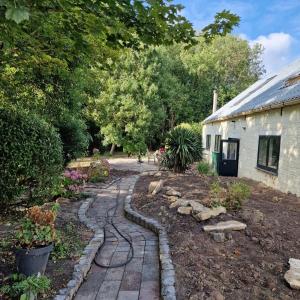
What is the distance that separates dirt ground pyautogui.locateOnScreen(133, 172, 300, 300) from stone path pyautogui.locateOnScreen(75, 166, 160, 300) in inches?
12.2

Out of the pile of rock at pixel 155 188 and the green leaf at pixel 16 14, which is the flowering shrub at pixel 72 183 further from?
the green leaf at pixel 16 14

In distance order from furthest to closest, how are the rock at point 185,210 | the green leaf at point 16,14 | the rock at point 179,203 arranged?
the rock at point 179,203 → the rock at point 185,210 → the green leaf at point 16,14

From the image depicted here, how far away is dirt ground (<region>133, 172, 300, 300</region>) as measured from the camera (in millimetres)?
3281

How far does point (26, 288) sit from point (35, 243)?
2.07 feet

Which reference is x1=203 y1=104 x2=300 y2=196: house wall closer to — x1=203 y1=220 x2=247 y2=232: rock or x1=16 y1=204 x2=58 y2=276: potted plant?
x1=203 y1=220 x2=247 y2=232: rock

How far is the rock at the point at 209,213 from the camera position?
509 cm

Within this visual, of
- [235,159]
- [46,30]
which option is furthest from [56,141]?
[235,159]

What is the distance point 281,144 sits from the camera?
30.5 feet

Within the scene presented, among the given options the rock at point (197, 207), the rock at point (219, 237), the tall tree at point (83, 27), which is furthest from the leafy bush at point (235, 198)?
the tall tree at point (83, 27)

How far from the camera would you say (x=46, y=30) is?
11.7ft

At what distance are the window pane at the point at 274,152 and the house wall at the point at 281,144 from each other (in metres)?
0.23

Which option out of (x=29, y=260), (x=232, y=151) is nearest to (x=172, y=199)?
(x=29, y=260)

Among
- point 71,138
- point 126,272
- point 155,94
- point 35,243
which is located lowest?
point 126,272

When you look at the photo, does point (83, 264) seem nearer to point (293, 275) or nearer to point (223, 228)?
point (223, 228)
